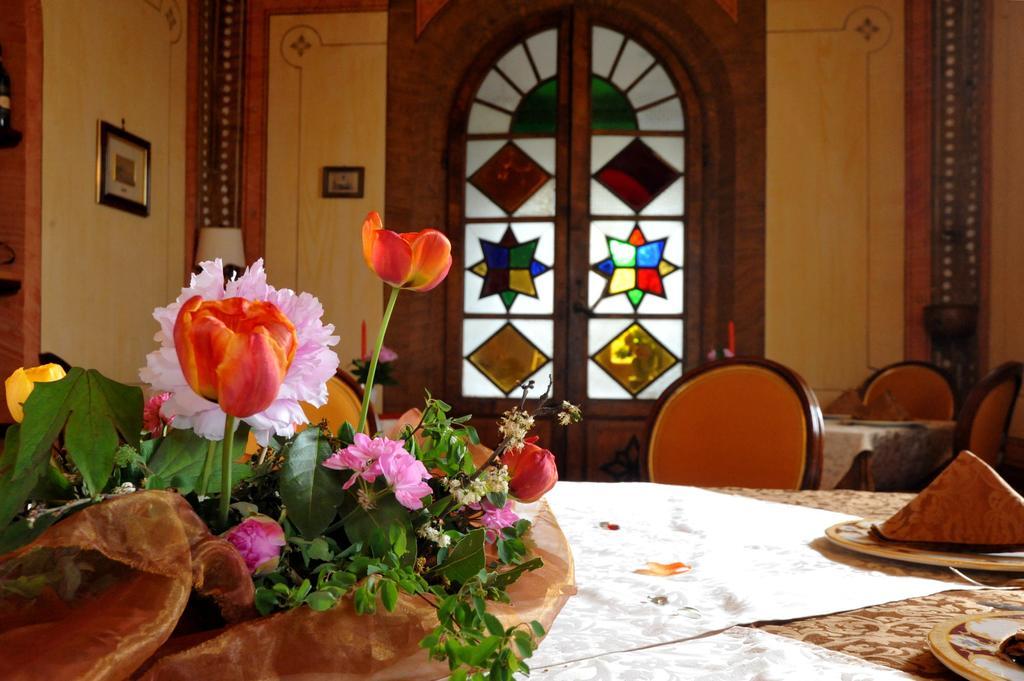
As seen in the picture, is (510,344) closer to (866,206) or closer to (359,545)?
(866,206)

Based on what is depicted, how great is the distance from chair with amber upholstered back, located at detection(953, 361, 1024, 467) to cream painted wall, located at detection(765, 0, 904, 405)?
1774 mm

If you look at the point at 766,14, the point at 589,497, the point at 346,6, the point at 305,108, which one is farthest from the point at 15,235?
the point at 766,14

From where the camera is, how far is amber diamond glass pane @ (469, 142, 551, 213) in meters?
4.92

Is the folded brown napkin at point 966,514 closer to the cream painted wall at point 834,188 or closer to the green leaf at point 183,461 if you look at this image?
the green leaf at point 183,461

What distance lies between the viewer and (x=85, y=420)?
39 cm

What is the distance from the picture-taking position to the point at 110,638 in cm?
37

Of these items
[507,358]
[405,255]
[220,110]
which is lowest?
[507,358]

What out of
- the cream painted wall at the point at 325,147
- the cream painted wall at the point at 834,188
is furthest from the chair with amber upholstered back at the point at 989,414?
the cream painted wall at the point at 325,147

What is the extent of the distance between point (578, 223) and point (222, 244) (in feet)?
6.17

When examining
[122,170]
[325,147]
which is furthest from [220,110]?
[122,170]

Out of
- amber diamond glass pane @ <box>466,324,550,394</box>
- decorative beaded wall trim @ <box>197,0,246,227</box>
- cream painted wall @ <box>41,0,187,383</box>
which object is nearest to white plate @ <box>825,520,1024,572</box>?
cream painted wall @ <box>41,0,187,383</box>

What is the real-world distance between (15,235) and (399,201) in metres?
1.94

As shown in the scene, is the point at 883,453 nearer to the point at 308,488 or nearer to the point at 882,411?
the point at 882,411

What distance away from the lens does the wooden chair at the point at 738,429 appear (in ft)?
5.57
